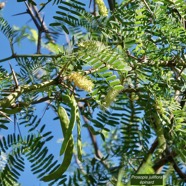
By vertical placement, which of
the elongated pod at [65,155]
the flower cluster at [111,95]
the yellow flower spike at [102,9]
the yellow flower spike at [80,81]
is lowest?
the elongated pod at [65,155]

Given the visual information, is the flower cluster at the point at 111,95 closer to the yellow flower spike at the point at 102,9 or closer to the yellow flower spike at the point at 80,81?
the yellow flower spike at the point at 80,81

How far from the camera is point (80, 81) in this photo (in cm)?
90

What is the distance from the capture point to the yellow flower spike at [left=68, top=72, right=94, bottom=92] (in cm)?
90

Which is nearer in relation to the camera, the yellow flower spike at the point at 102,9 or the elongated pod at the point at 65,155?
the elongated pod at the point at 65,155

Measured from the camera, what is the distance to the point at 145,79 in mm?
1062

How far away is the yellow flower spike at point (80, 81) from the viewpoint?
0.90m

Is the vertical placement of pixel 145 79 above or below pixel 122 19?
below

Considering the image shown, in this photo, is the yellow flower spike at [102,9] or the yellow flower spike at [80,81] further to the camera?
the yellow flower spike at [102,9]

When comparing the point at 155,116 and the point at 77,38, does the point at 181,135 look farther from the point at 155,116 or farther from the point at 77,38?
the point at 77,38

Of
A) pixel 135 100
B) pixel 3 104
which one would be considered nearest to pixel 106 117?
pixel 135 100

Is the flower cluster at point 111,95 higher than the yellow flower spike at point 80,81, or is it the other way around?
the yellow flower spike at point 80,81

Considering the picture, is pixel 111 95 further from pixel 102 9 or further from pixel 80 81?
pixel 102 9

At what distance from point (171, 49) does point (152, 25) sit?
0.20 ft

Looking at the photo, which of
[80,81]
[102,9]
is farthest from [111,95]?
[102,9]
